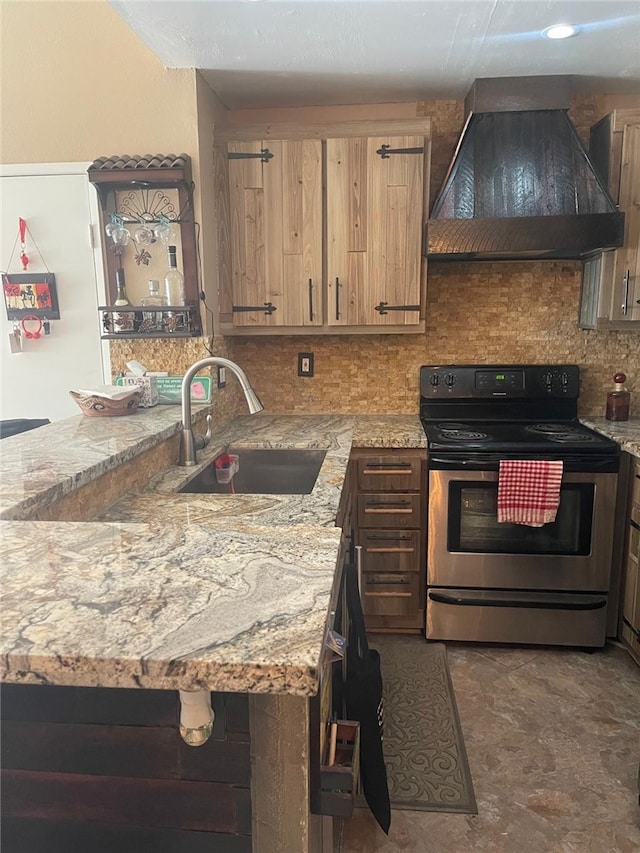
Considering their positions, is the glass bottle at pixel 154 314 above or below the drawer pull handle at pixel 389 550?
above

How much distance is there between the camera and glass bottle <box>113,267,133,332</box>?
250 centimetres

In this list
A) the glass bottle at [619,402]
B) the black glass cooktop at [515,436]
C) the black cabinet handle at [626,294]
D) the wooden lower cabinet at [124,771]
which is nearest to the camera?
the wooden lower cabinet at [124,771]

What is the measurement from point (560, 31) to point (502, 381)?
1.48m

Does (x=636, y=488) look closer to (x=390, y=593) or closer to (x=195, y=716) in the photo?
(x=390, y=593)

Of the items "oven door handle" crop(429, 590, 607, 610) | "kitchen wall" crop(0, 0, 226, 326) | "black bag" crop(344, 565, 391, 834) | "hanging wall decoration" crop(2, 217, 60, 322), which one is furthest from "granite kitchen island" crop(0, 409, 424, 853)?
"kitchen wall" crop(0, 0, 226, 326)

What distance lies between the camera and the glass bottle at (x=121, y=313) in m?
2.50

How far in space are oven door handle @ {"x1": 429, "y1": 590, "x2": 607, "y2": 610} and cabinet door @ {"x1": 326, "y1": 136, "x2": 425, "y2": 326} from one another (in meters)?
1.28

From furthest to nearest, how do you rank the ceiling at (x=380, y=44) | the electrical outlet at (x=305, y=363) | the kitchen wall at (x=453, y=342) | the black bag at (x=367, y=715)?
the electrical outlet at (x=305, y=363)
the kitchen wall at (x=453, y=342)
the ceiling at (x=380, y=44)
the black bag at (x=367, y=715)

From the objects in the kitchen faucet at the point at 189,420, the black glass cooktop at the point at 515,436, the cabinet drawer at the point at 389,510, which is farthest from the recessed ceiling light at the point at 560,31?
the cabinet drawer at the point at 389,510

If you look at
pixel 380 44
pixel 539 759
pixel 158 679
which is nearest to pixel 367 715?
pixel 539 759

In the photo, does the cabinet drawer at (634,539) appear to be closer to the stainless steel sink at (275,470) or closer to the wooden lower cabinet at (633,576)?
the wooden lower cabinet at (633,576)

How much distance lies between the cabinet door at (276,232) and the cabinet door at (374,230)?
80 millimetres

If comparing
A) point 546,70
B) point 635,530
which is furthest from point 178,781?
point 546,70

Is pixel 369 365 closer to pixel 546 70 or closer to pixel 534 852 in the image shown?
pixel 546 70
